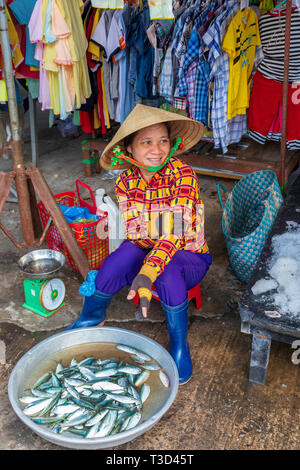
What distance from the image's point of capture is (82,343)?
8.65 feet

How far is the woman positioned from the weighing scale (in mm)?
318

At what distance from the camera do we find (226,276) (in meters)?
3.39

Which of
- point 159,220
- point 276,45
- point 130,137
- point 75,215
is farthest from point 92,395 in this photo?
point 276,45

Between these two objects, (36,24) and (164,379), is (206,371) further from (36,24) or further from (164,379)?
(36,24)

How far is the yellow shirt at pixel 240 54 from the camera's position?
149 inches

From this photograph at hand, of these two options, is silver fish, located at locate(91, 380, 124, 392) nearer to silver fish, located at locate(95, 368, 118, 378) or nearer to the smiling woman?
silver fish, located at locate(95, 368, 118, 378)

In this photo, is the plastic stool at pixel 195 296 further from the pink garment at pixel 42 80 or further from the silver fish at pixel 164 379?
the pink garment at pixel 42 80

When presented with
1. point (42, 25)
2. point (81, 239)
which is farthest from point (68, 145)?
point (81, 239)

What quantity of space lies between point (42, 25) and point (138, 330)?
8.90 feet

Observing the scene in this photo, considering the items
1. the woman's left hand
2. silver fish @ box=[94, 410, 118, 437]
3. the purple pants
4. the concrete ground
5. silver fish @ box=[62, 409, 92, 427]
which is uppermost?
the woman's left hand

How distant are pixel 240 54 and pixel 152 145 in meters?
1.94

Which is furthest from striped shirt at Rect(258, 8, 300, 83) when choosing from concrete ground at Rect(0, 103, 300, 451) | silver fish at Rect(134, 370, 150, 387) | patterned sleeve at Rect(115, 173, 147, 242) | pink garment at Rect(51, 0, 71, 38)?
silver fish at Rect(134, 370, 150, 387)

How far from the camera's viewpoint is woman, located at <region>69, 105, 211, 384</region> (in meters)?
2.47

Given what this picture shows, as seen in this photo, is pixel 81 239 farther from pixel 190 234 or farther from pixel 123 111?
pixel 123 111
